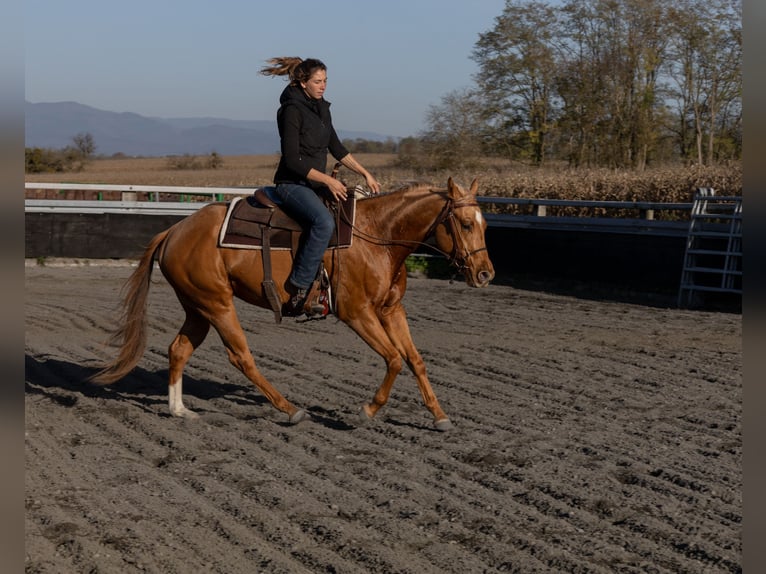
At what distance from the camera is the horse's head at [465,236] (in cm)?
657

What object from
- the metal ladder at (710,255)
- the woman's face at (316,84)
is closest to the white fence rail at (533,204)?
the metal ladder at (710,255)

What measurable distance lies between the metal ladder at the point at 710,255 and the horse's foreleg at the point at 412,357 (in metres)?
7.82

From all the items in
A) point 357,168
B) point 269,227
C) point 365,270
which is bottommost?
point 365,270

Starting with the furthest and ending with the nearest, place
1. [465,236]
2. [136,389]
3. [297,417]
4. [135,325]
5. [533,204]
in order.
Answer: [533,204]
[136,389]
[135,325]
[297,417]
[465,236]

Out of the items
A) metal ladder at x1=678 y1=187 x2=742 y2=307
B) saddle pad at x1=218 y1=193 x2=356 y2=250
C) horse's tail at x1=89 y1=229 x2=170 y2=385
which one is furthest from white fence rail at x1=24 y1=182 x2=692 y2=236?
horse's tail at x1=89 y1=229 x2=170 y2=385

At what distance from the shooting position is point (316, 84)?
670cm

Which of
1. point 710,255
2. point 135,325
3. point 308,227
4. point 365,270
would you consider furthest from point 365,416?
point 710,255

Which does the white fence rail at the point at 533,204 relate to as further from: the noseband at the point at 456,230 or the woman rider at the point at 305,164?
the woman rider at the point at 305,164

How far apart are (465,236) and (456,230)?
93 mm

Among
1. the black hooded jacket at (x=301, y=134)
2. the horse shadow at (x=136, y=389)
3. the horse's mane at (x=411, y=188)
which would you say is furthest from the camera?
the horse shadow at (x=136, y=389)

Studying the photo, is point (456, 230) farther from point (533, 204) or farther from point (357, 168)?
point (533, 204)
